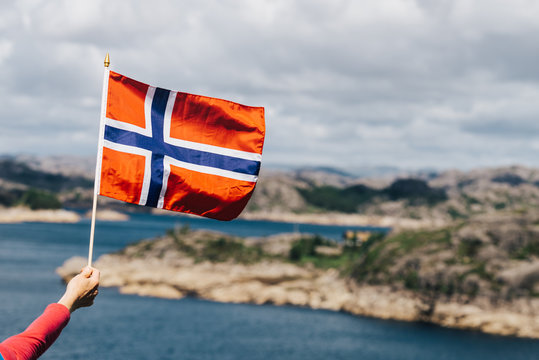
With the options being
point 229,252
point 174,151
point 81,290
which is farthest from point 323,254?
point 81,290

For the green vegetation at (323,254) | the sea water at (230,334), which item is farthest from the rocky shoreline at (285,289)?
the green vegetation at (323,254)

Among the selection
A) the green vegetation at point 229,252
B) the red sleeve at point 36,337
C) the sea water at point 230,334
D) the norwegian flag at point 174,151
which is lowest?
the sea water at point 230,334

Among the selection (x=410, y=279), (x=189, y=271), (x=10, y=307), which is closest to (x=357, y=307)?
(x=410, y=279)

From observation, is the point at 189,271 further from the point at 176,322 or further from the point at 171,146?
the point at 171,146

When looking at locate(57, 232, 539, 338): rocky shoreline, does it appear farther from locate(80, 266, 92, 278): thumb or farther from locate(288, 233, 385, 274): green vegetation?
locate(80, 266, 92, 278): thumb

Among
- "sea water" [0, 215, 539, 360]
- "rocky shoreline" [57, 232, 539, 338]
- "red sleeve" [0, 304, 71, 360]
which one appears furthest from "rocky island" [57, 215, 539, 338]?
"red sleeve" [0, 304, 71, 360]

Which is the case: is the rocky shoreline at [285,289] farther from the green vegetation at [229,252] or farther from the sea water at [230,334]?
the sea water at [230,334]
